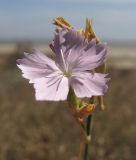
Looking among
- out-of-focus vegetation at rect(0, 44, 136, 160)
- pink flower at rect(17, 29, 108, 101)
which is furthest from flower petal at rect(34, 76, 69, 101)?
out-of-focus vegetation at rect(0, 44, 136, 160)

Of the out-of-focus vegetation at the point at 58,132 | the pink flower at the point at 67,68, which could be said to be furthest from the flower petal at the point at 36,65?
the out-of-focus vegetation at the point at 58,132

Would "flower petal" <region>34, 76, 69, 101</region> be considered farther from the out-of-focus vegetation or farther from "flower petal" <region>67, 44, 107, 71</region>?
the out-of-focus vegetation

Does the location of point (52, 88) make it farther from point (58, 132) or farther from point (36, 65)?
point (58, 132)

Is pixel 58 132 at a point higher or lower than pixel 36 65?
lower

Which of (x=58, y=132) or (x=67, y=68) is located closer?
(x=67, y=68)

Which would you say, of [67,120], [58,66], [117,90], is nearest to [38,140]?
[67,120]

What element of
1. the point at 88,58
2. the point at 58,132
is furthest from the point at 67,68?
the point at 58,132

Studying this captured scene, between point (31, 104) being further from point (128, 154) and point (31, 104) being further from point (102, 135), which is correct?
point (128, 154)
